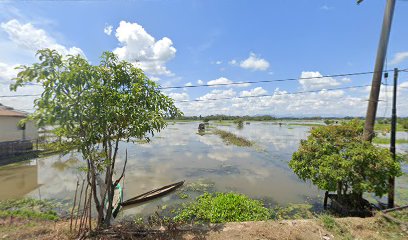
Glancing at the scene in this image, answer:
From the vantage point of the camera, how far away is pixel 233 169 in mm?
18438

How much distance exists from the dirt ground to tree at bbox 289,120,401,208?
1398mm

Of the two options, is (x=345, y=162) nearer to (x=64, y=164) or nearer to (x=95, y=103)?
(x=95, y=103)

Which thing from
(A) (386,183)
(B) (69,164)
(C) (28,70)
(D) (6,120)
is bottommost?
(B) (69,164)

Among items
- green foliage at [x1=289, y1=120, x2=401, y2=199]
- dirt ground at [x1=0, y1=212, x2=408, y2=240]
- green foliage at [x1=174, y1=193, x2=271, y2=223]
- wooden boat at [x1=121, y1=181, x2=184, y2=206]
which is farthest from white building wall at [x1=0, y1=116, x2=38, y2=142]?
green foliage at [x1=289, y1=120, x2=401, y2=199]

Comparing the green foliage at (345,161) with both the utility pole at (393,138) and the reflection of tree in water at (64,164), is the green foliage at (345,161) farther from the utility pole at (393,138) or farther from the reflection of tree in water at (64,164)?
the reflection of tree in water at (64,164)

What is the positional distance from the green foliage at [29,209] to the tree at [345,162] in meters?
10.9

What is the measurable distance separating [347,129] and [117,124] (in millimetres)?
9268

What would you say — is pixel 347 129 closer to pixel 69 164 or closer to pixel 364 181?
pixel 364 181

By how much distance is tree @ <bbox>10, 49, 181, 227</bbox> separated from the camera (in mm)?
4523

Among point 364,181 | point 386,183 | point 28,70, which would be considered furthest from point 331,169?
point 28,70

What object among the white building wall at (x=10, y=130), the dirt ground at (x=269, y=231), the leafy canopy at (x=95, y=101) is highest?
the leafy canopy at (x=95, y=101)

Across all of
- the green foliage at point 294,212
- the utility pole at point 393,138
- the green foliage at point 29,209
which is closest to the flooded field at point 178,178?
the green foliage at point 294,212

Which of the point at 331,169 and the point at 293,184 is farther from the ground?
the point at 331,169

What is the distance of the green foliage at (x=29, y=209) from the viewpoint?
869cm
